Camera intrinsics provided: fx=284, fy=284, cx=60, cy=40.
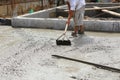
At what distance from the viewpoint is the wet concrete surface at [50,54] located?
5.16 metres

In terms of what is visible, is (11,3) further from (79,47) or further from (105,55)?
(105,55)

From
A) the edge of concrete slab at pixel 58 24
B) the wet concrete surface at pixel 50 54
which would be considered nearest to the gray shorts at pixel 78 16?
the wet concrete surface at pixel 50 54

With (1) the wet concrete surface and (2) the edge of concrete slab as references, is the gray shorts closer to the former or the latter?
(1) the wet concrete surface

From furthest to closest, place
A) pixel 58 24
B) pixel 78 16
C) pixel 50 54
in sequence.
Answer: pixel 58 24 < pixel 78 16 < pixel 50 54

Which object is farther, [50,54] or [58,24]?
[58,24]

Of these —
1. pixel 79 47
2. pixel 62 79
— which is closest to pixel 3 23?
pixel 79 47

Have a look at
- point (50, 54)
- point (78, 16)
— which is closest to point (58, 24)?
point (78, 16)

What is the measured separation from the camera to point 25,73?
5.26 metres

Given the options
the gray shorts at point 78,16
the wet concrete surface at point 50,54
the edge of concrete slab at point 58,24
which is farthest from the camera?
the edge of concrete slab at point 58,24

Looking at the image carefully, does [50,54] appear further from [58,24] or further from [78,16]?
[58,24]

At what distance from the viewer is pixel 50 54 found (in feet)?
21.5

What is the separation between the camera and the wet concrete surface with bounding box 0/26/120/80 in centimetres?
516

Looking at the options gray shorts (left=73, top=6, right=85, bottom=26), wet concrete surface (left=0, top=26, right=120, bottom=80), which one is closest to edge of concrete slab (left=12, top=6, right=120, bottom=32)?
wet concrete surface (left=0, top=26, right=120, bottom=80)

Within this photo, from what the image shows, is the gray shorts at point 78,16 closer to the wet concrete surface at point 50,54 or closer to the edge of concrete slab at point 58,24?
the wet concrete surface at point 50,54
